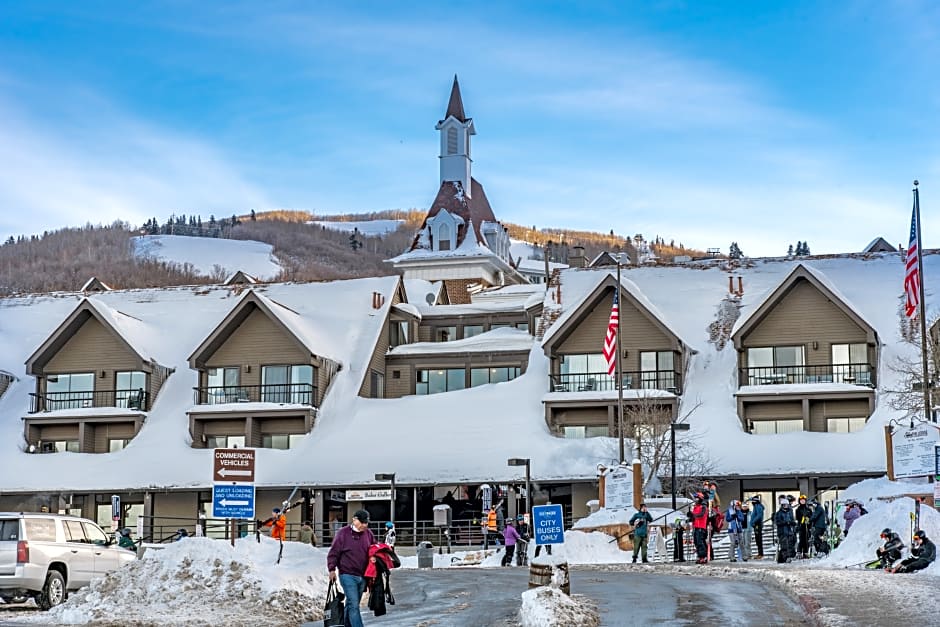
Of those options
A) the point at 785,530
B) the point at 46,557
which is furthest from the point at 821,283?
the point at 46,557

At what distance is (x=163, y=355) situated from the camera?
6084 cm

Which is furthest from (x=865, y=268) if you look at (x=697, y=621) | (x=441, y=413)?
(x=697, y=621)

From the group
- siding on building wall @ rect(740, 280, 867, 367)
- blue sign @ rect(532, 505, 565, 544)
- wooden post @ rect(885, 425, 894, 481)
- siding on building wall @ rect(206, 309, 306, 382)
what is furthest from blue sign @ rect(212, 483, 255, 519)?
siding on building wall @ rect(206, 309, 306, 382)

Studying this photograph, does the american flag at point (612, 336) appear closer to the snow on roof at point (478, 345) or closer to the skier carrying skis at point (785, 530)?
the snow on roof at point (478, 345)

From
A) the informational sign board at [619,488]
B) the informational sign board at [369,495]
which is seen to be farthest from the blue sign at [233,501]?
the informational sign board at [369,495]

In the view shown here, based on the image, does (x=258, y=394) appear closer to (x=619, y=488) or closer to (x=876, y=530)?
(x=619, y=488)

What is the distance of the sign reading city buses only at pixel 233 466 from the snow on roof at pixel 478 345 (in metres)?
35.6

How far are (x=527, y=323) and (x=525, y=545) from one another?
91.5 feet

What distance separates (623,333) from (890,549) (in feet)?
97.5

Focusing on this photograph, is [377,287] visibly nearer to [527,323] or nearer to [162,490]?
[527,323]

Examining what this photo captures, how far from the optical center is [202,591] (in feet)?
67.8

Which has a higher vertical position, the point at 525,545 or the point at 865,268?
the point at 865,268

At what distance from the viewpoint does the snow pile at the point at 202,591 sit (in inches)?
791

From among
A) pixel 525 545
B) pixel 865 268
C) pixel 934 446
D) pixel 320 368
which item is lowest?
pixel 525 545
